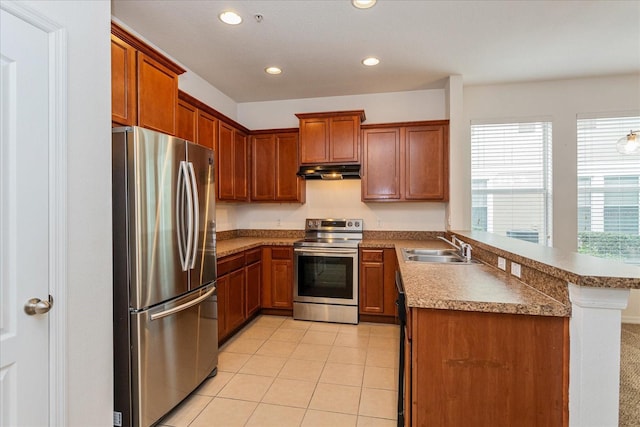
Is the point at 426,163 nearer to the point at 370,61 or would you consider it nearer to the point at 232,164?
the point at 370,61

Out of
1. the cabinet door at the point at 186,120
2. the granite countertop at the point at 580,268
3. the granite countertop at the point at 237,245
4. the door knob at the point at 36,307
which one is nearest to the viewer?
the granite countertop at the point at 580,268

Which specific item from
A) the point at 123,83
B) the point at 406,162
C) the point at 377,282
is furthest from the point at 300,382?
the point at 406,162

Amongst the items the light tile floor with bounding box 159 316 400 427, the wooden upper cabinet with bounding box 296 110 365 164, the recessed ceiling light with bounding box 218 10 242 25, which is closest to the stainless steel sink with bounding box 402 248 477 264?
the light tile floor with bounding box 159 316 400 427

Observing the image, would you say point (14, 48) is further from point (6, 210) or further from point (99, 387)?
point (99, 387)

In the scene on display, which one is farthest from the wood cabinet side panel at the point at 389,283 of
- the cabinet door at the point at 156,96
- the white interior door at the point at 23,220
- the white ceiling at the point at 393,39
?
the white interior door at the point at 23,220

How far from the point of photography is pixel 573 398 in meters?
1.30

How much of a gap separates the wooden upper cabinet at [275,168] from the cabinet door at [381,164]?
0.88 meters

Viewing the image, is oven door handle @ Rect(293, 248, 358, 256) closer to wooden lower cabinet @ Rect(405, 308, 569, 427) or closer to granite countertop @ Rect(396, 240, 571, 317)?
granite countertop @ Rect(396, 240, 571, 317)

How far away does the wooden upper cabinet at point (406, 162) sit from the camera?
3.78 m

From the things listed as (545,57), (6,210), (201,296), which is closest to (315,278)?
(201,296)

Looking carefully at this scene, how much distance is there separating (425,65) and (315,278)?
259 cm

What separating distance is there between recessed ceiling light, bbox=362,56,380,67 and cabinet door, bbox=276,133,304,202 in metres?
1.27

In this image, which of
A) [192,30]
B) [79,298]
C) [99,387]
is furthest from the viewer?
[192,30]

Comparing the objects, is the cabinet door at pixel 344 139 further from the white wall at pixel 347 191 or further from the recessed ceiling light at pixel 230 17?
the recessed ceiling light at pixel 230 17
